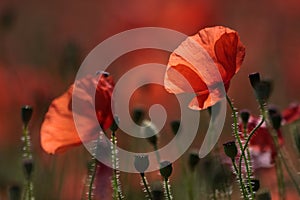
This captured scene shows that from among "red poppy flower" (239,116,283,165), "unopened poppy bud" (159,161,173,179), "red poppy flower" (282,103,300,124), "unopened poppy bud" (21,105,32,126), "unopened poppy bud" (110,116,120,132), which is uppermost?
"unopened poppy bud" (21,105,32,126)

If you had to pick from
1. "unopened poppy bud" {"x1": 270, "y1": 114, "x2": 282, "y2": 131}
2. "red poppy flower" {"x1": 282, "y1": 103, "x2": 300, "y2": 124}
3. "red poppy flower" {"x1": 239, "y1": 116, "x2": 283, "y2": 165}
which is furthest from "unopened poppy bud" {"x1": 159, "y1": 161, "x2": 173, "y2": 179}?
"red poppy flower" {"x1": 282, "y1": 103, "x2": 300, "y2": 124}

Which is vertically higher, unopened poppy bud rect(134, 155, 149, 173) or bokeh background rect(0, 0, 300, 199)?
bokeh background rect(0, 0, 300, 199)

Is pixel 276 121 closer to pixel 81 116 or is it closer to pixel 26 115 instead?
pixel 81 116

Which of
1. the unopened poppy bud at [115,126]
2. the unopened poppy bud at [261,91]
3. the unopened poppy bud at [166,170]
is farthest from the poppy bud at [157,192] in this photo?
the unopened poppy bud at [261,91]

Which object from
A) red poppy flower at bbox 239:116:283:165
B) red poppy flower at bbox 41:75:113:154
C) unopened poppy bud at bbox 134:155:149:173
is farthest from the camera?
red poppy flower at bbox 239:116:283:165

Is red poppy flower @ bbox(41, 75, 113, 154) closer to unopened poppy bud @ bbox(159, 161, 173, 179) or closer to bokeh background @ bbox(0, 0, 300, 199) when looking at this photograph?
unopened poppy bud @ bbox(159, 161, 173, 179)

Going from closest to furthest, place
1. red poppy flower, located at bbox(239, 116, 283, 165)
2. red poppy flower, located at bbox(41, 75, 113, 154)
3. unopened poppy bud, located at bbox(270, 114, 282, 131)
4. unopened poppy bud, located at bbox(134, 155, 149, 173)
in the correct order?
unopened poppy bud, located at bbox(134, 155, 149, 173), red poppy flower, located at bbox(41, 75, 113, 154), unopened poppy bud, located at bbox(270, 114, 282, 131), red poppy flower, located at bbox(239, 116, 283, 165)
